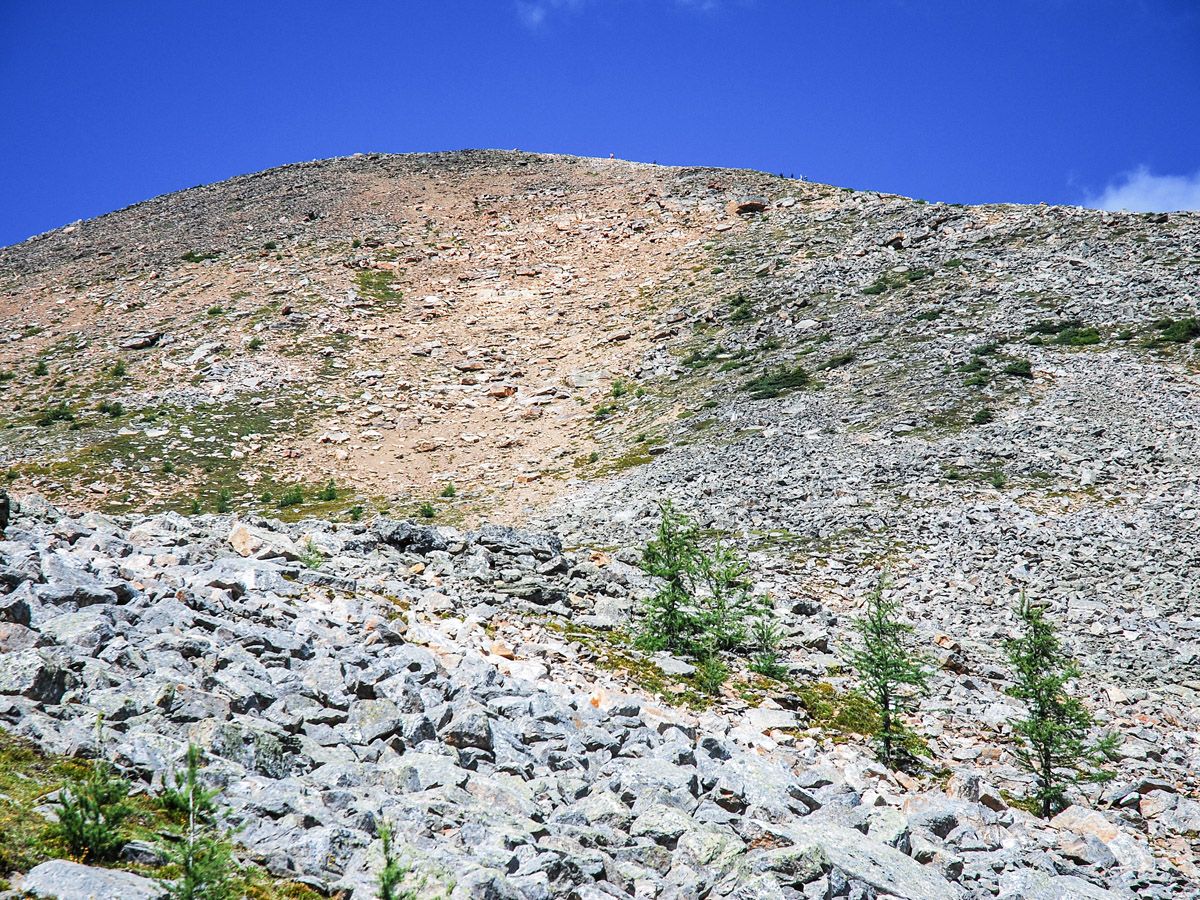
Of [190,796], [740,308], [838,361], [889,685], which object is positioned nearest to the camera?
[190,796]

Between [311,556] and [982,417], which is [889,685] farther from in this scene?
[982,417]

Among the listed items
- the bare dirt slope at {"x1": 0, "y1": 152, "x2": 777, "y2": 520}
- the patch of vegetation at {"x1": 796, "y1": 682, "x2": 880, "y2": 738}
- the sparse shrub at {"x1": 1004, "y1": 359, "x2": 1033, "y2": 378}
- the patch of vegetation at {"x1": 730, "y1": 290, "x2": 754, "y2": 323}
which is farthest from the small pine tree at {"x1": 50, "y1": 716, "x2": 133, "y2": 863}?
the patch of vegetation at {"x1": 730, "y1": 290, "x2": 754, "y2": 323}

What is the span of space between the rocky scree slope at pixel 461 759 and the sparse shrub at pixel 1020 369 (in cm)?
1981

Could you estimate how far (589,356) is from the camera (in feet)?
131

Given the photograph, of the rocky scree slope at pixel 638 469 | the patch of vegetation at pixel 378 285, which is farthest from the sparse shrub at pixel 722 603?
the patch of vegetation at pixel 378 285

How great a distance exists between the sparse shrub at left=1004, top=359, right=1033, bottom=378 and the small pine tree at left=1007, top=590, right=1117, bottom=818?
17.1m

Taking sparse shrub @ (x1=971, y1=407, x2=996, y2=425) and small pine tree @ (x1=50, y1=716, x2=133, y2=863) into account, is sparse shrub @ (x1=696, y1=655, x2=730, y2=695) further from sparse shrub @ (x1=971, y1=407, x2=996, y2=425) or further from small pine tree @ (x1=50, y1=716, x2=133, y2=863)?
sparse shrub @ (x1=971, y1=407, x2=996, y2=425)

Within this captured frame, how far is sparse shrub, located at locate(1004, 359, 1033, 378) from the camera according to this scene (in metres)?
28.1

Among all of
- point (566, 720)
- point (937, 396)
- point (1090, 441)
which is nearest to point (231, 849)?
point (566, 720)

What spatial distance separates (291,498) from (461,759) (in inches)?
930

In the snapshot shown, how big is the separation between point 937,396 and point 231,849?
1050 inches

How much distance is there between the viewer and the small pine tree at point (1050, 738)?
1132 cm

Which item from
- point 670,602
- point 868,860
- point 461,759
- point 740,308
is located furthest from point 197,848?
point 740,308

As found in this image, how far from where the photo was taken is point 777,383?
3228cm
